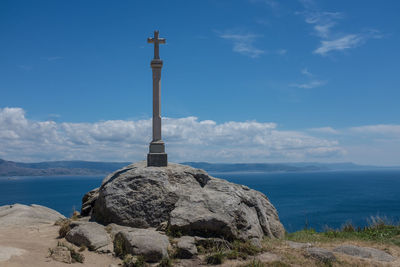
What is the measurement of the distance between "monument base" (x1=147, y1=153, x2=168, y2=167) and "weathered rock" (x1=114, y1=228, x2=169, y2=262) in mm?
5230

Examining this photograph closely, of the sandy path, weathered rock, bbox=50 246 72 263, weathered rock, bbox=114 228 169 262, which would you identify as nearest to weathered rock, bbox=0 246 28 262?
the sandy path

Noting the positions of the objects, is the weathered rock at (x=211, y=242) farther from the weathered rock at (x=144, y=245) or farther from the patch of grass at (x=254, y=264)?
the patch of grass at (x=254, y=264)

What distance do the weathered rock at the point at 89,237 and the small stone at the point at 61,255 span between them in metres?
0.81

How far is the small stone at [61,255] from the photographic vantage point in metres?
8.30

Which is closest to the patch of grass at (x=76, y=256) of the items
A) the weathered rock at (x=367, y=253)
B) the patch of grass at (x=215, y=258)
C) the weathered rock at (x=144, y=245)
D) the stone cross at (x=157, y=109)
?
the weathered rock at (x=144, y=245)

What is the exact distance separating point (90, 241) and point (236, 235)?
4.31m

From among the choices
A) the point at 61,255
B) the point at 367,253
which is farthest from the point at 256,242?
the point at 61,255

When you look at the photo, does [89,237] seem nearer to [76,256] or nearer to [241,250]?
[76,256]

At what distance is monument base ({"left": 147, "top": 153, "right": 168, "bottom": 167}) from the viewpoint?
1462 cm

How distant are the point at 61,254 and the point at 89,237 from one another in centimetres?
119

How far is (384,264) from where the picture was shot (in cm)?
923

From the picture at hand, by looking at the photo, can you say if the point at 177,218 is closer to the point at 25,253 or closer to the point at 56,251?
the point at 56,251

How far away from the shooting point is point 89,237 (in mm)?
9656

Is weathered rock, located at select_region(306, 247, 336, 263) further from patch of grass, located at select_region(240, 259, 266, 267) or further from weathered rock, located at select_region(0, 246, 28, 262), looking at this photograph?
weathered rock, located at select_region(0, 246, 28, 262)
